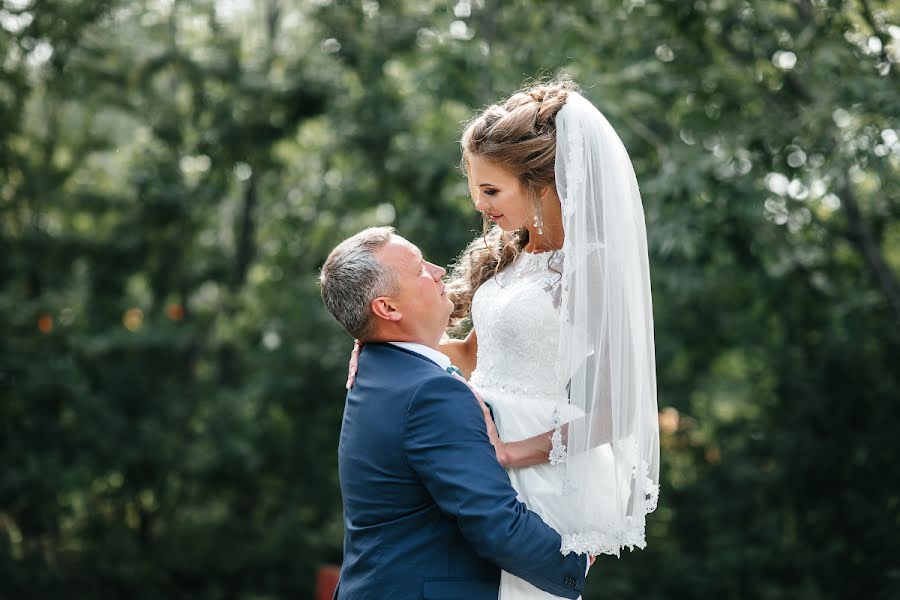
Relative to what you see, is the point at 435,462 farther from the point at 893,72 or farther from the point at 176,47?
the point at 176,47

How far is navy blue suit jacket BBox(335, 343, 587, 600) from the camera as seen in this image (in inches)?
90.4

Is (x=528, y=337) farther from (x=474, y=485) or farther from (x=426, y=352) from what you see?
(x=474, y=485)

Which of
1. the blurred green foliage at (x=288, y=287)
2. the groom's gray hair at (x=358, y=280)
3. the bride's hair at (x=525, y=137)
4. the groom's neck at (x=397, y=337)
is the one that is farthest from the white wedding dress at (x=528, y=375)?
the blurred green foliage at (x=288, y=287)

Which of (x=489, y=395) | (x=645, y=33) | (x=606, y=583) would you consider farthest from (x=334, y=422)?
(x=489, y=395)

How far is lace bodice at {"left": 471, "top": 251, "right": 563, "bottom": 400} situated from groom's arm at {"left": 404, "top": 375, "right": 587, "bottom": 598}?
40 cm

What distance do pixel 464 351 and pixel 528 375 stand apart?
0.50 meters

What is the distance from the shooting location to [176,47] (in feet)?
25.4

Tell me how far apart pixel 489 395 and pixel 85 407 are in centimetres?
536

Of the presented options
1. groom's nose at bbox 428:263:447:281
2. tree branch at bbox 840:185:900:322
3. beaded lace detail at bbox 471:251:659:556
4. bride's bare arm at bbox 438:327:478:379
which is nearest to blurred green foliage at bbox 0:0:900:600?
tree branch at bbox 840:185:900:322

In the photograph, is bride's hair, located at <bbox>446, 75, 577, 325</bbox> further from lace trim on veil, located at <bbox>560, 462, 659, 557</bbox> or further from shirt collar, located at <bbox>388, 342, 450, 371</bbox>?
lace trim on veil, located at <bbox>560, 462, 659, 557</bbox>

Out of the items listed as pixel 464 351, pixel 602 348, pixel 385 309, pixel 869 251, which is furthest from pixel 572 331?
pixel 869 251

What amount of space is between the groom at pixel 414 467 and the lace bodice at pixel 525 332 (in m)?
0.26

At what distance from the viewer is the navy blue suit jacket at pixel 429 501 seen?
230cm

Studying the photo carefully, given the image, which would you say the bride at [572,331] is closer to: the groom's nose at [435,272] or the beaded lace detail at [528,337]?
the beaded lace detail at [528,337]
